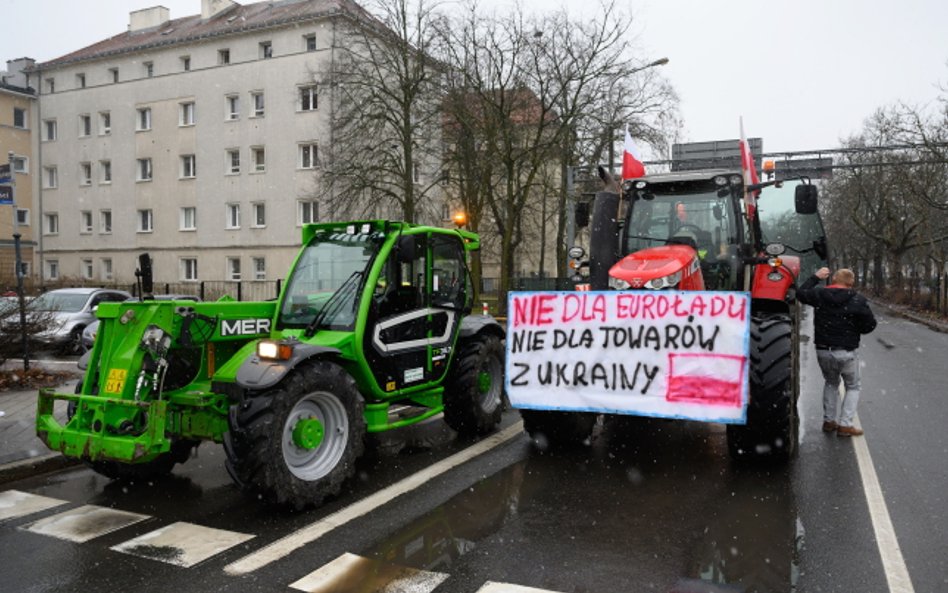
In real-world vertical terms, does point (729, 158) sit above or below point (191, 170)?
below

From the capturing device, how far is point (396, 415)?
7.01m

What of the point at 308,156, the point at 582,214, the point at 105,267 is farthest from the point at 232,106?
the point at 582,214

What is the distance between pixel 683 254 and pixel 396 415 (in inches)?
126

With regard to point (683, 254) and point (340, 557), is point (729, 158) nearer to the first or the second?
point (683, 254)

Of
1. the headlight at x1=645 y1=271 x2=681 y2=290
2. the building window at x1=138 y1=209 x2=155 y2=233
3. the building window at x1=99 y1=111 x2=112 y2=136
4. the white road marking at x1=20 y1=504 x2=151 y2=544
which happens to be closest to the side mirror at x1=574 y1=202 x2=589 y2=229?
the headlight at x1=645 y1=271 x2=681 y2=290

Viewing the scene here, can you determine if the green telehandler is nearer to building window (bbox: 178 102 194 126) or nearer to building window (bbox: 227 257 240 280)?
building window (bbox: 227 257 240 280)

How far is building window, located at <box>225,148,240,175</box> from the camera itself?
40.5 meters

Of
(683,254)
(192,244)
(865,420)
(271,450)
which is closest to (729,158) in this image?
(865,420)

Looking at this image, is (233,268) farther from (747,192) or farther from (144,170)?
(747,192)

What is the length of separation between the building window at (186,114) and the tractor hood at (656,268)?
4022 cm

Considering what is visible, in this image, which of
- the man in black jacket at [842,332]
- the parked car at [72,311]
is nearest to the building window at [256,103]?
the parked car at [72,311]

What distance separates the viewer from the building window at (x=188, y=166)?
41.8 metres

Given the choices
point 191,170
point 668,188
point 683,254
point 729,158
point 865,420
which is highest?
point 191,170

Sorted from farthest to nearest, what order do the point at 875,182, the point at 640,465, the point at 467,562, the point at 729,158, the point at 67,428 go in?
1. the point at 875,182
2. the point at 729,158
3. the point at 640,465
4. the point at 67,428
5. the point at 467,562
